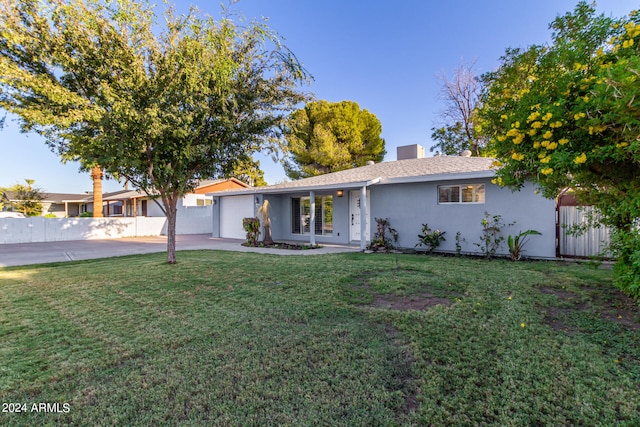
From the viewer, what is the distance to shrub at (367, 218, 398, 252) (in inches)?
414

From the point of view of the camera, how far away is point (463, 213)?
9.49 metres

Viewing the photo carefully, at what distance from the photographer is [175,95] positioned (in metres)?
6.73

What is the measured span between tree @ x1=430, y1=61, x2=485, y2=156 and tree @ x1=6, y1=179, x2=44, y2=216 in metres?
31.4

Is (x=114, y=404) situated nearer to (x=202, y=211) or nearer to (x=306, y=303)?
(x=306, y=303)

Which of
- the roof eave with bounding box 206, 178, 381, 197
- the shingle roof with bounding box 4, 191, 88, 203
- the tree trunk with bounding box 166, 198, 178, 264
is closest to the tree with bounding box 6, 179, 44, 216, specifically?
the shingle roof with bounding box 4, 191, 88, 203

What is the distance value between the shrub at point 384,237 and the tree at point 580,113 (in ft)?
22.2

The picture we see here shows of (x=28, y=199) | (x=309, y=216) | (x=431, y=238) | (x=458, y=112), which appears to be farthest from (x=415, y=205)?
(x=28, y=199)

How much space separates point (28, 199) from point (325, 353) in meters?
32.1

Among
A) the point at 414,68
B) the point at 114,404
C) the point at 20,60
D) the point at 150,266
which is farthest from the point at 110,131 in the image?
→ the point at 414,68

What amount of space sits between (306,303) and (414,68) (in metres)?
14.3

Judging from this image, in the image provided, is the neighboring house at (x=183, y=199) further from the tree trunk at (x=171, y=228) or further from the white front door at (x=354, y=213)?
the tree trunk at (x=171, y=228)

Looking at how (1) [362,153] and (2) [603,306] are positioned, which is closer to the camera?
(2) [603,306]

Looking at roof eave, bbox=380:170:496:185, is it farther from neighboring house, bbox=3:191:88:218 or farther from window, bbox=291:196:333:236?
neighboring house, bbox=3:191:88:218

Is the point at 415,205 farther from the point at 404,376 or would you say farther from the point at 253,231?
the point at 404,376
